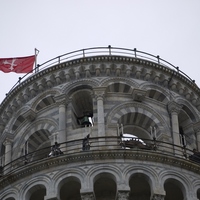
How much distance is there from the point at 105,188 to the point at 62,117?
6003mm

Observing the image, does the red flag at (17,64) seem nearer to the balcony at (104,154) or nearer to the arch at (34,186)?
the balcony at (104,154)

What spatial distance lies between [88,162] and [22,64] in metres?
14.0

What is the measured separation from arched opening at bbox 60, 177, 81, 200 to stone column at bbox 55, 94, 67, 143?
12.1 ft

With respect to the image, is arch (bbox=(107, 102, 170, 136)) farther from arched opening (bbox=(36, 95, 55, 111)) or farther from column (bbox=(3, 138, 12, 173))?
column (bbox=(3, 138, 12, 173))

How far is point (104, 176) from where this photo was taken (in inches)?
1436

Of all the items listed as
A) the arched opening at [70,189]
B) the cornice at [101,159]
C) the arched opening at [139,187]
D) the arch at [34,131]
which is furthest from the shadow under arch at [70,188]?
the arch at [34,131]

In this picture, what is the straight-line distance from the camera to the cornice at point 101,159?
36688mm

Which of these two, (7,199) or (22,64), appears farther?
(22,64)

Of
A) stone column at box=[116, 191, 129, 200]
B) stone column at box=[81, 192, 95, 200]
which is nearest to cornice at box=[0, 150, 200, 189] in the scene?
stone column at box=[81, 192, 95, 200]

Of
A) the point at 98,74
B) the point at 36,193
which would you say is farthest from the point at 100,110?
the point at 36,193

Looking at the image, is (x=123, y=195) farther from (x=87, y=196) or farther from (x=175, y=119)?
(x=175, y=119)

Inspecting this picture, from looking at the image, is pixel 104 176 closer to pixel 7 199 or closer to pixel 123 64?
pixel 7 199

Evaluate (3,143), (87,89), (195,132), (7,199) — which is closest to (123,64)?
(87,89)

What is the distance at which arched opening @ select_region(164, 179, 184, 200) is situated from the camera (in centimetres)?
3691
